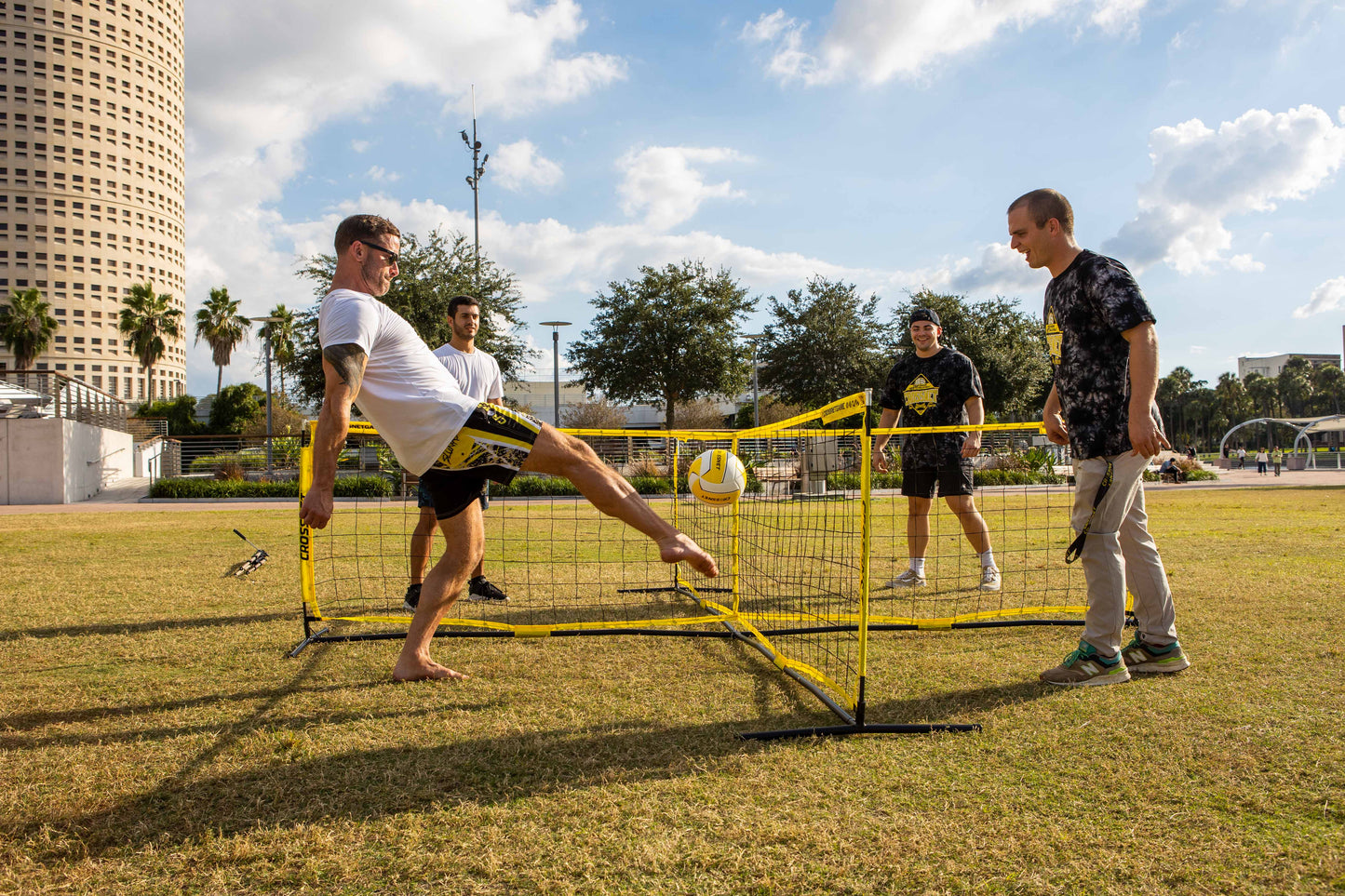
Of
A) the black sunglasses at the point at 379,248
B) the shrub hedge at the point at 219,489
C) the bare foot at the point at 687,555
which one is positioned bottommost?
the shrub hedge at the point at 219,489

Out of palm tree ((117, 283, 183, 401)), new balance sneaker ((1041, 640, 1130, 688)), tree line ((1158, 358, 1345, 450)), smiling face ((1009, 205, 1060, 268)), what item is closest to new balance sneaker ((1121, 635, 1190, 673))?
new balance sneaker ((1041, 640, 1130, 688))

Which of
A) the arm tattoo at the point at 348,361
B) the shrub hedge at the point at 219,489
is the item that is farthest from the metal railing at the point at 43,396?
the arm tattoo at the point at 348,361

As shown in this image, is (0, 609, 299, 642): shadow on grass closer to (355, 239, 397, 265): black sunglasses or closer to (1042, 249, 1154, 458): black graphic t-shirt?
(355, 239, 397, 265): black sunglasses

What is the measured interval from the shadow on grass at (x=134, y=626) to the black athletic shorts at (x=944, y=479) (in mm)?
4369

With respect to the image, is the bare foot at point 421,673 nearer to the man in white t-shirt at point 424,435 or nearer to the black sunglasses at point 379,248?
the man in white t-shirt at point 424,435

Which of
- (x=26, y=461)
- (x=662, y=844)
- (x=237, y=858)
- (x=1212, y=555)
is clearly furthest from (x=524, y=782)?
(x=26, y=461)

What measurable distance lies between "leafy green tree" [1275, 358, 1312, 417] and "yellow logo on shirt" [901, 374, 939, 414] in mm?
118882

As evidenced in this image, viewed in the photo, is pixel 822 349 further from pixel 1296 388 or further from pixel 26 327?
pixel 1296 388

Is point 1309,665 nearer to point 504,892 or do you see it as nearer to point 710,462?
point 710,462

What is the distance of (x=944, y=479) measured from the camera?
5.61m

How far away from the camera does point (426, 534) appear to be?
502 centimetres

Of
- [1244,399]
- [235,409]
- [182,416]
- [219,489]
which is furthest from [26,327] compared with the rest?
[1244,399]

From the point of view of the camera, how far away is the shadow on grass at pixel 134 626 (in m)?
4.51

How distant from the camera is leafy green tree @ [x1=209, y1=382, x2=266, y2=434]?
4081 cm
